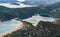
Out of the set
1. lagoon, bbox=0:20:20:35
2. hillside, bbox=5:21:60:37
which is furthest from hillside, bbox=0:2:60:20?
hillside, bbox=5:21:60:37

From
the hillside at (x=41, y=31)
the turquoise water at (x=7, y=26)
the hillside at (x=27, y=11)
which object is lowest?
the hillside at (x=41, y=31)

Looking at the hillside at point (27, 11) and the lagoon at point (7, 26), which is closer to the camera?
the lagoon at point (7, 26)

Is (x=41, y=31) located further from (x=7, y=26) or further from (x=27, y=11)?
(x=7, y=26)

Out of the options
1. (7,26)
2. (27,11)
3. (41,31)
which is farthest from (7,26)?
(41,31)

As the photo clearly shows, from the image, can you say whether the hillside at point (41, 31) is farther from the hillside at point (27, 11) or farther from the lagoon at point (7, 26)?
the hillside at point (27, 11)

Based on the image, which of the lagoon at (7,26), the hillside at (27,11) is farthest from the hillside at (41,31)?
the hillside at (27,11)

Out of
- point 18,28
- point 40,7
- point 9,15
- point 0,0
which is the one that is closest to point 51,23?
point 40,7

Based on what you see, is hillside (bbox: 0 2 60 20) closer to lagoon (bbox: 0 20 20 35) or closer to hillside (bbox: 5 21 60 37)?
lagoon (bbox: 0 20 20 35)

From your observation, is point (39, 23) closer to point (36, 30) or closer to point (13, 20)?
point (36, 30)

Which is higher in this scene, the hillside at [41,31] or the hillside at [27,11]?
the hillside at [27,11]
